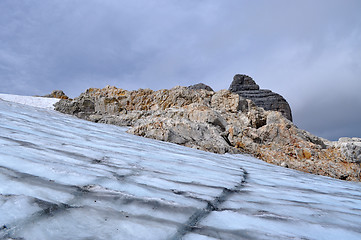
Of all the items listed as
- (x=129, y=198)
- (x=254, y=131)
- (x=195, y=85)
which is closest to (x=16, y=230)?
(x=129, y=198)

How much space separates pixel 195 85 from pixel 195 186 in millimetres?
37145

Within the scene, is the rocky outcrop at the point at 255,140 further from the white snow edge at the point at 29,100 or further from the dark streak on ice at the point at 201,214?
the white snow edge at the point at 29,100

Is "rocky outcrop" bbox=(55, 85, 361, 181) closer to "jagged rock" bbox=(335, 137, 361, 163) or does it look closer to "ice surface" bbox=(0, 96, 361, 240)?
"jagged rock" bbox=(335, 137, 361, 163)

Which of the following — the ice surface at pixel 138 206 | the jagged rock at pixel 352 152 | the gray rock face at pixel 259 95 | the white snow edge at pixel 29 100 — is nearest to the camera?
the ice surface at pixel 138 206

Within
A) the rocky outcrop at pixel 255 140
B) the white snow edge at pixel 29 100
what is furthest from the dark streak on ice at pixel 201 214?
the white snow edge at pixel 29 100

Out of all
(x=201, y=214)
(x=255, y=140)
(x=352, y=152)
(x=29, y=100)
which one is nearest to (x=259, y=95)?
(x=29, y=100)

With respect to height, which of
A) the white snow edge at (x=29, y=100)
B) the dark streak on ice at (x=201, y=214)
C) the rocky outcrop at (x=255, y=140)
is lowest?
the dark streak on ice at (x=201, y=214)

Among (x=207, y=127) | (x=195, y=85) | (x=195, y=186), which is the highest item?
(x=195, y=85)

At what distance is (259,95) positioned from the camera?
123 feet

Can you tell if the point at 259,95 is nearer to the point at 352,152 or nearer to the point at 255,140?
the point at 255,140

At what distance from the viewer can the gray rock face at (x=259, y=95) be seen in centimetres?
3538

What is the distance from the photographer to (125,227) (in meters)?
1.03

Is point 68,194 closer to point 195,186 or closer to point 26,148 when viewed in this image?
point 195,186

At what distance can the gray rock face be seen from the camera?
3538cm
